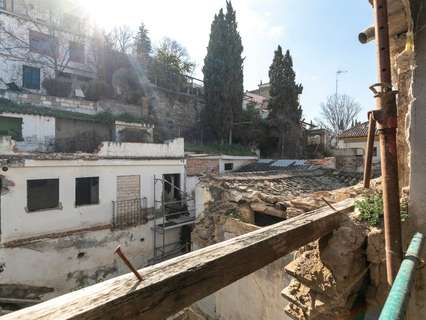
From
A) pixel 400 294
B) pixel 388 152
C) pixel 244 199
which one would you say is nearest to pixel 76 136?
pixel 244 199

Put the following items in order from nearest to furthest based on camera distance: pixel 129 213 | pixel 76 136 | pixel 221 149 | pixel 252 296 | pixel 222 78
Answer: pixel 252 296 → pixel 129 213 → pixel 76 136 → pixel 221 149 → pixel 222 78

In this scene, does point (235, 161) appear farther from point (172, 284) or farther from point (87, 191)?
point (172, 284)

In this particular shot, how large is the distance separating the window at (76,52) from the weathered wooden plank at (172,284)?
75.3ft

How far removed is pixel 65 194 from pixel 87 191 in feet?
3.87

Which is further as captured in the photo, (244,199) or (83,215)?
(83,215)

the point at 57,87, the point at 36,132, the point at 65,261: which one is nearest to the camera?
the point at 65,261

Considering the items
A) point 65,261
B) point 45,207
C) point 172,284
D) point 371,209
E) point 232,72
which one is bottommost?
point 65,261

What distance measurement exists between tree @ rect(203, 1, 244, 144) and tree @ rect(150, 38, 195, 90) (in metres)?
2.27

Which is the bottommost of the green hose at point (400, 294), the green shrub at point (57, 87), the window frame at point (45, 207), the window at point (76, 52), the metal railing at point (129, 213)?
the metal railing at point (129, 213)

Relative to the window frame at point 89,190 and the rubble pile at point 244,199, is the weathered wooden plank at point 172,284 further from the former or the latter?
the window frame at point 89,190

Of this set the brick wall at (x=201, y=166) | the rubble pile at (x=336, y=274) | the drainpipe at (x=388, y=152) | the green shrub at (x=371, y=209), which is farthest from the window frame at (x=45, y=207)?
the drainpipe at (x=388, y=152)

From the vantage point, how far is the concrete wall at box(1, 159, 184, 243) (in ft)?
31.1

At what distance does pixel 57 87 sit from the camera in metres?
18.5

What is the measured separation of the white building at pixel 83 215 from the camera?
31.0 ft
